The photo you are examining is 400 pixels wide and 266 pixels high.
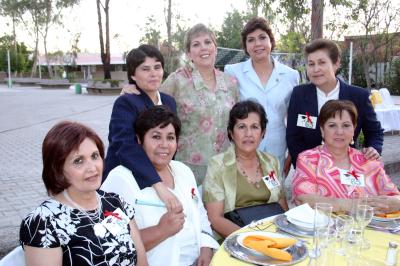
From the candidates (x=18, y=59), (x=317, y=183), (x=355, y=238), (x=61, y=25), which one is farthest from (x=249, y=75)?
(x=18, y=59)

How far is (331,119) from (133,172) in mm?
1495

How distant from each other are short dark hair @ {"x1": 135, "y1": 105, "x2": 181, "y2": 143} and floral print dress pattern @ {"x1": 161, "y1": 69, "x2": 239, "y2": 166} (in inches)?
30.7

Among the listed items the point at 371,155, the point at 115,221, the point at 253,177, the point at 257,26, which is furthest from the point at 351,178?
the point at 115,221

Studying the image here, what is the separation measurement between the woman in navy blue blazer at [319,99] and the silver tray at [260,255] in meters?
1.61

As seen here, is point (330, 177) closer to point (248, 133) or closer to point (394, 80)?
point (248, 133)

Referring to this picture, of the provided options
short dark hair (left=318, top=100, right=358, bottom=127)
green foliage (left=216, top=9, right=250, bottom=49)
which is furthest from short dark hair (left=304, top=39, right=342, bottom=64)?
green foliage (left=216, top=9, right=250, bottom=49)

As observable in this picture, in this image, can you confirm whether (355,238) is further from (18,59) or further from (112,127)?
(18,59)

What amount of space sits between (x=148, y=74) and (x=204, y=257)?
1347mm

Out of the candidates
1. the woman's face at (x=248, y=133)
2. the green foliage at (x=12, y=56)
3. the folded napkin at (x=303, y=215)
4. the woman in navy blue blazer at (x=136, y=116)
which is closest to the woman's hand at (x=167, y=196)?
the woman in navy blue blazer at (x=136, y=116)

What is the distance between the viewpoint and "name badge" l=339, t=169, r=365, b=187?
9.59 feet

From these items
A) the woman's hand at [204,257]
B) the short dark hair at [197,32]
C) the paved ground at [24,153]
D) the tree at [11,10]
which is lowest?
the paved ground at [24,153]

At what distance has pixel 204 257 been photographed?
8.66 feet

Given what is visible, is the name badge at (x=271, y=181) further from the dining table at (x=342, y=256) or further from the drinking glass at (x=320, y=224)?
the drinking glass at (x=320, y=224)

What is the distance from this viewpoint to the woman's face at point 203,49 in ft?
11.6
